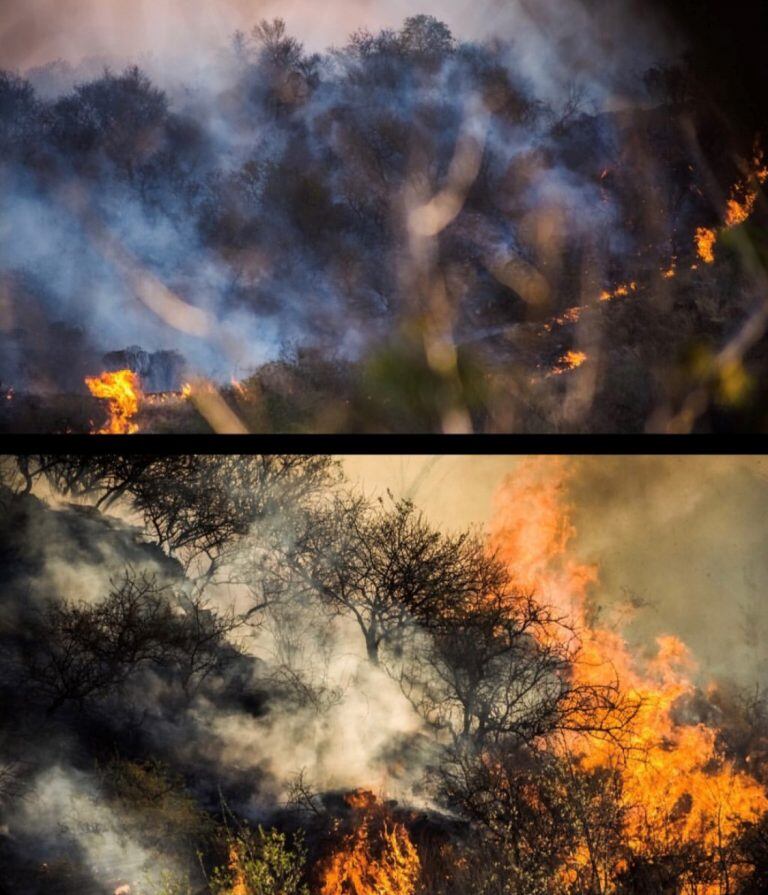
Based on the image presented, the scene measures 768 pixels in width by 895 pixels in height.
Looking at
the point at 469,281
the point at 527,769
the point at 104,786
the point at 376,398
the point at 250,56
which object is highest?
the point at 250,56

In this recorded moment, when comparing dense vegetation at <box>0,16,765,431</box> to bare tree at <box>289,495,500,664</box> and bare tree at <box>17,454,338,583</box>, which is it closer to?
bare tree at <box>17,454,338,583</box>

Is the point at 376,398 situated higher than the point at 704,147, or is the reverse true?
the point at 704,147

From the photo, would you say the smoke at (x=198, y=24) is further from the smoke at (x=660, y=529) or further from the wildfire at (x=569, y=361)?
the smoke at (x=660, y=529)

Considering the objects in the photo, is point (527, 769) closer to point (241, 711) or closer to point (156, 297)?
point (241, 711)

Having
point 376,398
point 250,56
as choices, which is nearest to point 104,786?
point 376,398

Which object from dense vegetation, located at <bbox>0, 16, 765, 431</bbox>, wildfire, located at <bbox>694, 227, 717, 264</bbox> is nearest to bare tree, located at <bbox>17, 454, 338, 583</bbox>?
dense vegetation, located at <bbox>0, 16, 765, 431</bbox>

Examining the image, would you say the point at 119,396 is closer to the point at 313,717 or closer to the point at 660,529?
the point at 313,717

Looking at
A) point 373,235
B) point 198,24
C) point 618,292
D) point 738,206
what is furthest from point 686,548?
point 198,24
